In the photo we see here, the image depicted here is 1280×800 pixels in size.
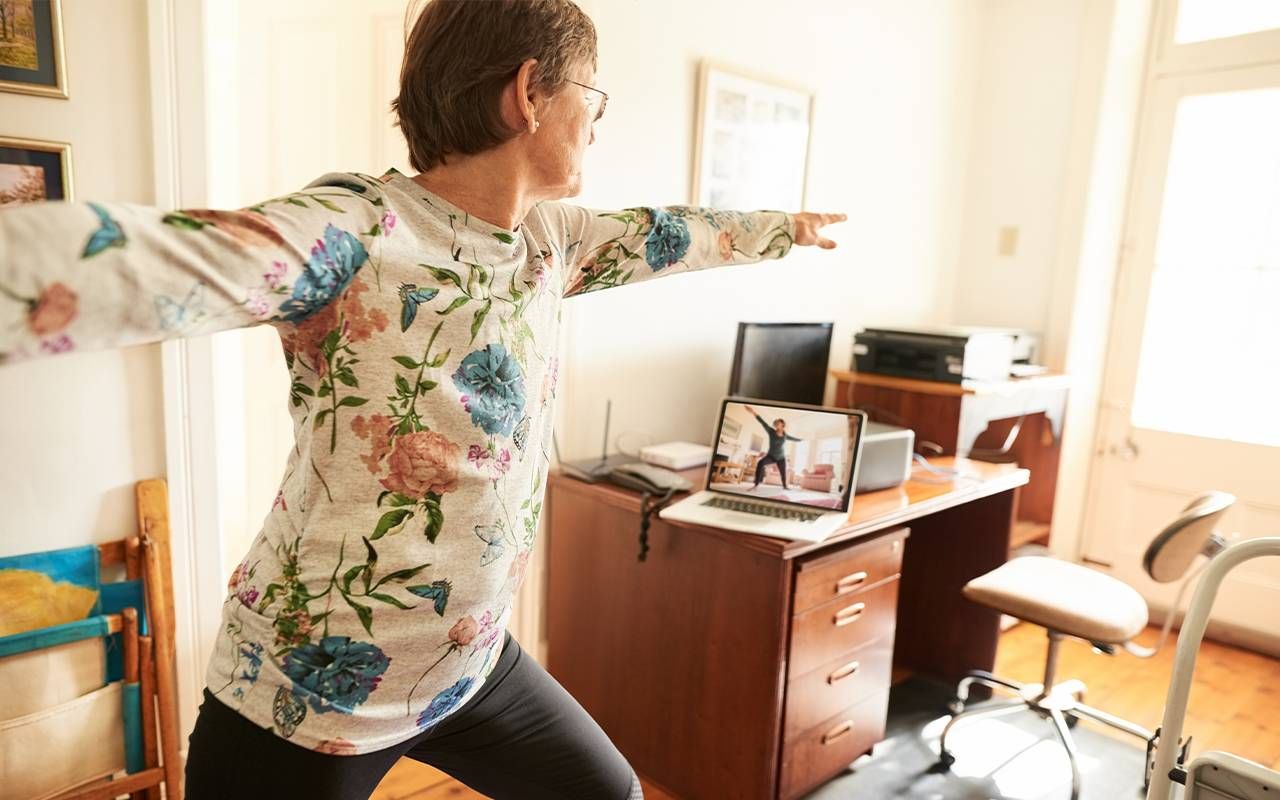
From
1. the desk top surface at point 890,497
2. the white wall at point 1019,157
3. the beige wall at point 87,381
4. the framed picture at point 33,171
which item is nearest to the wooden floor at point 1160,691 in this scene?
the desk top surface at point 890,497

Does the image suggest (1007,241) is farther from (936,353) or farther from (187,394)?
(187,394)

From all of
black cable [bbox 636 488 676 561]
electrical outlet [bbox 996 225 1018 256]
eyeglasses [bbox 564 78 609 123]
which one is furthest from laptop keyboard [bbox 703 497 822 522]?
electrical outlet [bbox 996 225 1018 256]

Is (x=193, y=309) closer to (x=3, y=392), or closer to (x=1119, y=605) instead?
(x=3, y=392)

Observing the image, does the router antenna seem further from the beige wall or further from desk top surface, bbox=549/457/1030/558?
the beige wall

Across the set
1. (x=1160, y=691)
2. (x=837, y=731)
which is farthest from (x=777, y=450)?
(x=1160, y=691)

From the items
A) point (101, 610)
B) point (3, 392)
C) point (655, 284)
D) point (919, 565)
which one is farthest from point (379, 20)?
point (919, 565)

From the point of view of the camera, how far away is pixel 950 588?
2.74 m

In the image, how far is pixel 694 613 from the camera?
1.92 metres

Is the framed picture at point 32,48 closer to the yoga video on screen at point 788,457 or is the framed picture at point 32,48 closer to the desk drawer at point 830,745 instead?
the yoga video on screen at point 788,457

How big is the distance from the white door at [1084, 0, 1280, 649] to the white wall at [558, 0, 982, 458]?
2.51ft

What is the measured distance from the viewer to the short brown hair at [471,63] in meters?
0.89

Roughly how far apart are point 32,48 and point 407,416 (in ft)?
3.89

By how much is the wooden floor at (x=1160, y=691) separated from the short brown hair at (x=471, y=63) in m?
1.74

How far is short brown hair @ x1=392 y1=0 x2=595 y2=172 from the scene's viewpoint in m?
0.89
